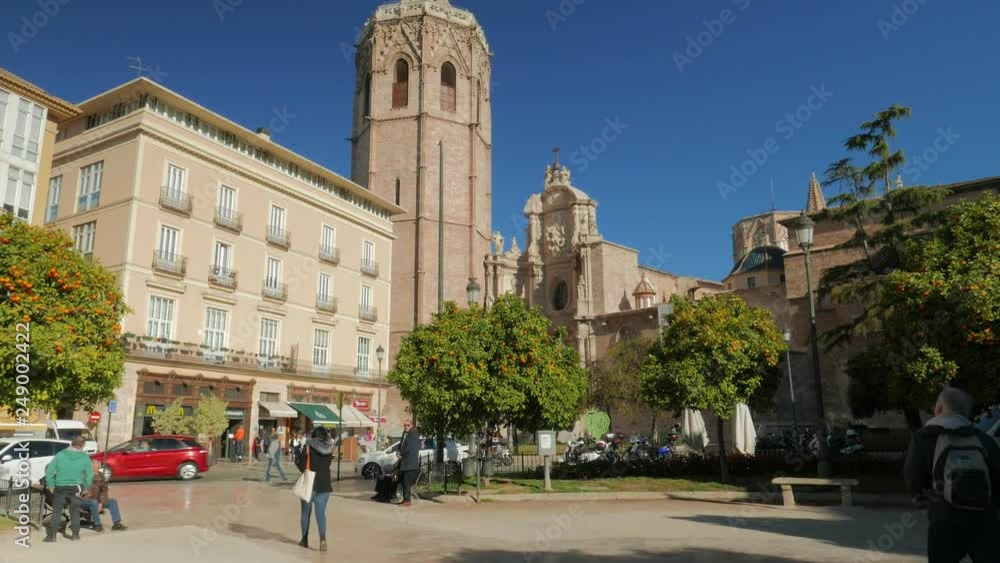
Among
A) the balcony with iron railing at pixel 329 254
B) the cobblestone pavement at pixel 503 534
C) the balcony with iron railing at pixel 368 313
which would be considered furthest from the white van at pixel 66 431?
the balcony with iron railing at pixel 368 313

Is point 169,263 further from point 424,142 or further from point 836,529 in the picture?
point 836,529

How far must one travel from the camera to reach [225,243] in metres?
33.3

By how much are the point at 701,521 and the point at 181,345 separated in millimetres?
25351

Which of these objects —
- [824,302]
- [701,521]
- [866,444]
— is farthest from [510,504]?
[824,302]

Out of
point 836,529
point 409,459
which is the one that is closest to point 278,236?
point 409,459

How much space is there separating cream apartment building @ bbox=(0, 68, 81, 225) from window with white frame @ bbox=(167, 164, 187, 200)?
582cm

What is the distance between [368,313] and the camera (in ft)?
135

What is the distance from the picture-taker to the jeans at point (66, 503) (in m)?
9.37

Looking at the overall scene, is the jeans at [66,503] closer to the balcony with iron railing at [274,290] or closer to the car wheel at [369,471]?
the car wheel at [369,471]

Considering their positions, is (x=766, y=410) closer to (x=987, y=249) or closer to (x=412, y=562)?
(x=987, y=249)

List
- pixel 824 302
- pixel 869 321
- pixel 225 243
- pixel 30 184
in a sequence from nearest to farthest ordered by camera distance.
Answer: pixel 869 321
pixel 30 184
pixel 225 243
pixel 824 302

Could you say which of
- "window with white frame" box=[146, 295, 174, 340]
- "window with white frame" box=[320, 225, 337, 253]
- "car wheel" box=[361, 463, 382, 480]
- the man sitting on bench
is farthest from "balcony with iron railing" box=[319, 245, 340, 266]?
the man sitting on bench

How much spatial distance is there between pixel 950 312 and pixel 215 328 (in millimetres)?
28877

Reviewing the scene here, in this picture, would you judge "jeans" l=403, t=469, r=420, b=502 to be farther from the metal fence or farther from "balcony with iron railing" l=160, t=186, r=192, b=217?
"balcony with iron railing" l=160, t=186, r=192, b=217
